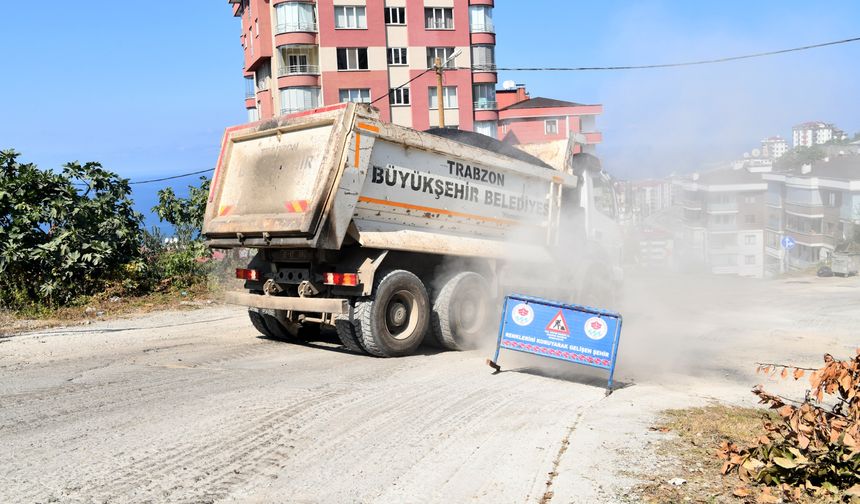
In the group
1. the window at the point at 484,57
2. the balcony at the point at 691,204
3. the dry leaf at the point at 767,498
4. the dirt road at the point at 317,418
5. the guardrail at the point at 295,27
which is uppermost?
the guardrail at the point at 295,27

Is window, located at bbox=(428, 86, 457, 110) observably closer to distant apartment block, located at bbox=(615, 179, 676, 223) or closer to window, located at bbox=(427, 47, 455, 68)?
window, located at bbox=(427, 47, 455, 68)

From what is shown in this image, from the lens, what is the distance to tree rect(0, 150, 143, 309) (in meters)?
12.9

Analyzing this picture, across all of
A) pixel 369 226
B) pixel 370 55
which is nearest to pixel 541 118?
pixel 370 55

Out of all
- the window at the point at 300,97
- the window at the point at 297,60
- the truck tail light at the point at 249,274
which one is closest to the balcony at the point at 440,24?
the window at the point at 297,60

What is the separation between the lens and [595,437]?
5.77m

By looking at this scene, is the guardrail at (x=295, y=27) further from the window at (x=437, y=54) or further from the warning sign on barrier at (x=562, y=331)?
the warning sign on barrier at (x=562, y=331)

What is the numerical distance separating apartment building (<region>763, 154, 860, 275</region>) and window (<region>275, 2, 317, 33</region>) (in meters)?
36.3

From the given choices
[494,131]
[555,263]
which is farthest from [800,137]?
[555,263]

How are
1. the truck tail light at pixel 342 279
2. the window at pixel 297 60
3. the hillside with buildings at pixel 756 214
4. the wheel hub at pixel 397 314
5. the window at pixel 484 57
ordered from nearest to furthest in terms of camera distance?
1. the truck tail light at pixel 342 279
2. the wheel hub at pixel 397 314
3. the window at pixel 297 60
4. the window at pixel 484 57
5. the hillside with buildings at pixel 756 214

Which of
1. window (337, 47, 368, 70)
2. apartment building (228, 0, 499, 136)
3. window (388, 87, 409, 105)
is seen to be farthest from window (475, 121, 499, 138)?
window (337, 47, 368, 70)

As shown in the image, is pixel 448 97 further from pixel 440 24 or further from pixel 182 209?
pixel 182 209

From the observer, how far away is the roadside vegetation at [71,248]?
42.3 ft

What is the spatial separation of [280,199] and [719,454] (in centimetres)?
547

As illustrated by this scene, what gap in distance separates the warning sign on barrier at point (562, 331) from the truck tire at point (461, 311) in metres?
1.34
